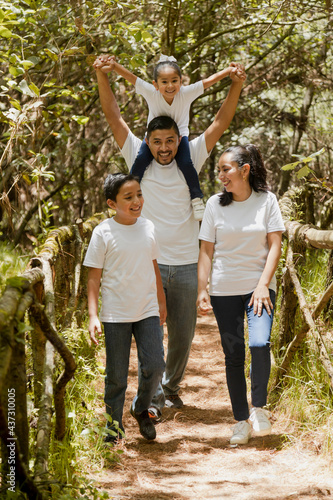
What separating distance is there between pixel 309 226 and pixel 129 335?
1378mm

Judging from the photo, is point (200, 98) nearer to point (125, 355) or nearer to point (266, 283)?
point (266, 283)

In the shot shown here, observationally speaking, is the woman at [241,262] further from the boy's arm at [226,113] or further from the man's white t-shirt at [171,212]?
the boy's arm at [226,113]

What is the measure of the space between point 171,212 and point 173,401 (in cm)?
146

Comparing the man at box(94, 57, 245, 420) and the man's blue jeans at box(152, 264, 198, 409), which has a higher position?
the man at box(94, 57, 245, 420)

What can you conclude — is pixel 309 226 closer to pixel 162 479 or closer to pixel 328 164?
pixel 162 479

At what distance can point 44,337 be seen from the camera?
3.03 metres

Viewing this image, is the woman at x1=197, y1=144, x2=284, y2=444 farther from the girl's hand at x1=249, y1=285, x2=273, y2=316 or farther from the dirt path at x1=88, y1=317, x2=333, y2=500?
the dirt path at x1=88, y1=317, x2=333, y2=500

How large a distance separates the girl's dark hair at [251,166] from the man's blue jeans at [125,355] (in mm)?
872

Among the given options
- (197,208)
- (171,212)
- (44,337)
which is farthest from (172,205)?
(44,337)

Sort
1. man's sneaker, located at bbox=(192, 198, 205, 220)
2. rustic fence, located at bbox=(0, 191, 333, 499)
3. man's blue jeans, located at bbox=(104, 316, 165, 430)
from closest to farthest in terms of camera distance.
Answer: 1. rustic fence, located at bbox=(0, 191, 333, 499)
2. man's blue jeans, located at bbox=(104, 316, 165, 430)
3. man's sneaker, located at bbox=(192, 198, 205, 220)

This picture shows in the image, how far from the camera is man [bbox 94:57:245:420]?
397 cm

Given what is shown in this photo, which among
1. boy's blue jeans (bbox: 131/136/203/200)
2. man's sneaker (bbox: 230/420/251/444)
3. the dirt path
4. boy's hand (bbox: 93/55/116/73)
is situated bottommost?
the dirt path

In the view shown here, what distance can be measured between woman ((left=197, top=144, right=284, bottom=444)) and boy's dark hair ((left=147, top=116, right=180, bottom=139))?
0.52m

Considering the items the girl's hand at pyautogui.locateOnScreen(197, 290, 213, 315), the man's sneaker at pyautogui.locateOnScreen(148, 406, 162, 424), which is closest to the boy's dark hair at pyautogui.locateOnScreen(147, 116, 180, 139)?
the girl's hand at pyautogui.locateOnScreen(197, 290, 213, 315)
